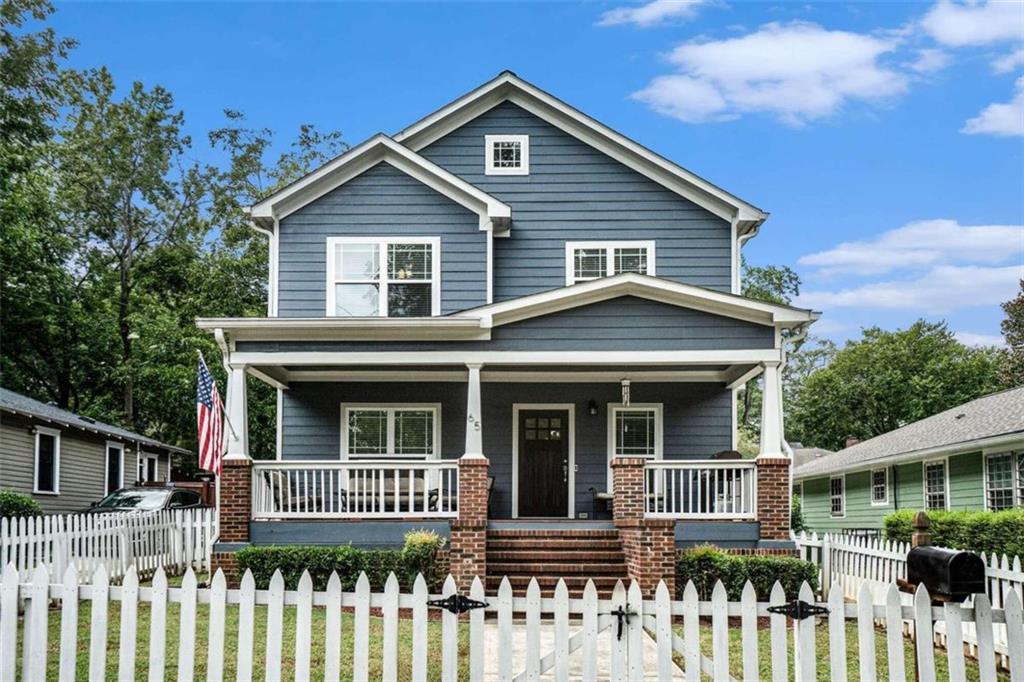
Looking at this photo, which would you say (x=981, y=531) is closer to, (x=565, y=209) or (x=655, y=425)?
(x=655, y=425)

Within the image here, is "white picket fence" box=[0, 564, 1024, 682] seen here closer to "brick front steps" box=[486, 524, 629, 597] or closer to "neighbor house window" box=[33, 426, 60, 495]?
"brick front steps" box=[486, 524, 629, 597]

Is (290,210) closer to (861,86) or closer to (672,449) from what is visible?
(672,449)

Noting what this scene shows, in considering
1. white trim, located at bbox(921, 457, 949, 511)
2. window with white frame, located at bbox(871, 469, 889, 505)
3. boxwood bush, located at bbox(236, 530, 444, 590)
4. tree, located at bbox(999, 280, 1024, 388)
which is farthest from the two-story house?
tree, located at bbox(999, 280, 1024, 388)

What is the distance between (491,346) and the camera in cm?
1505

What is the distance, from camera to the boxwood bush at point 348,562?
1380 centimetres

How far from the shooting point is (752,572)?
43.7 feet

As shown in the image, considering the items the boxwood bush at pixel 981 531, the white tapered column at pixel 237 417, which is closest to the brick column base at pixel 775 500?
the boxwood bush at pixel 981 531

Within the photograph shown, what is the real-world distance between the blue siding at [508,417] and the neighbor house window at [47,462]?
9.92 metres

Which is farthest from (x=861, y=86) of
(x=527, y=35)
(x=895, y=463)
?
(x=895, y=463)

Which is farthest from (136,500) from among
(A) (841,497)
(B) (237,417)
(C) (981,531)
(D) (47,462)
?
(A) (841,497)

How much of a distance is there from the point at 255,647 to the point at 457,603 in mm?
4793

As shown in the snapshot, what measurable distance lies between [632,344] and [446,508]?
159 inches

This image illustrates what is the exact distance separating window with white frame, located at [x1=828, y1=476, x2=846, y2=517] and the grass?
23336mm

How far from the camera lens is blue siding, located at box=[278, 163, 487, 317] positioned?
695 inches
